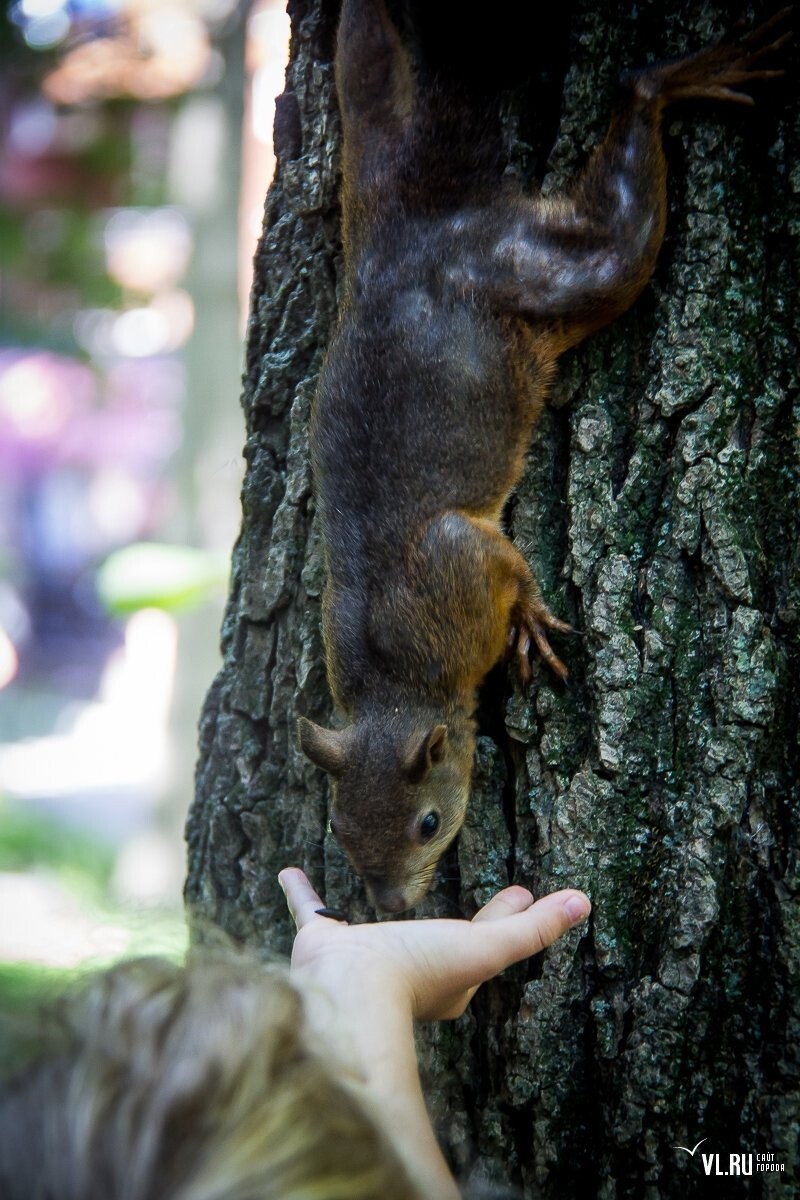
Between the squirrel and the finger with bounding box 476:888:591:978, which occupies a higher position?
the squirrel

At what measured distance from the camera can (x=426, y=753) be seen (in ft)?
7.65

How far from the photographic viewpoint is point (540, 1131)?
6.64ft

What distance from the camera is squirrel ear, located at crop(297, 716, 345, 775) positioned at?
2246mm

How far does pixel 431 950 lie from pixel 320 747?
613mm

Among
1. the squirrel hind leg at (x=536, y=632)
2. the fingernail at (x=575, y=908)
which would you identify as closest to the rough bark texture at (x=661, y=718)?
the squirrel hind leg at (x=536, y=632)

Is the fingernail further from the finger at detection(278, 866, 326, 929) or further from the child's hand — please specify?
the finger at detection(278, 866, 326, 929)

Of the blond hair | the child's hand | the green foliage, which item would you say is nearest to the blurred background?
the green foliage

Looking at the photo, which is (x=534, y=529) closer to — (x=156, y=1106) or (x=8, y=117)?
(x=156, y=1106)

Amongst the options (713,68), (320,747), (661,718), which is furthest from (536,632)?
(713,68)

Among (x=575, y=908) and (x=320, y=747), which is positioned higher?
(x=320, y=747)

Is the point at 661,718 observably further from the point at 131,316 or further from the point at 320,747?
the point at 131,316

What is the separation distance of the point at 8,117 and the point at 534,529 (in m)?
4.97

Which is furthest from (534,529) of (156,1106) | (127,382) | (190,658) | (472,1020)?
(127,382)

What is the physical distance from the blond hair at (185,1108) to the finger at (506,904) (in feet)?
1.73
